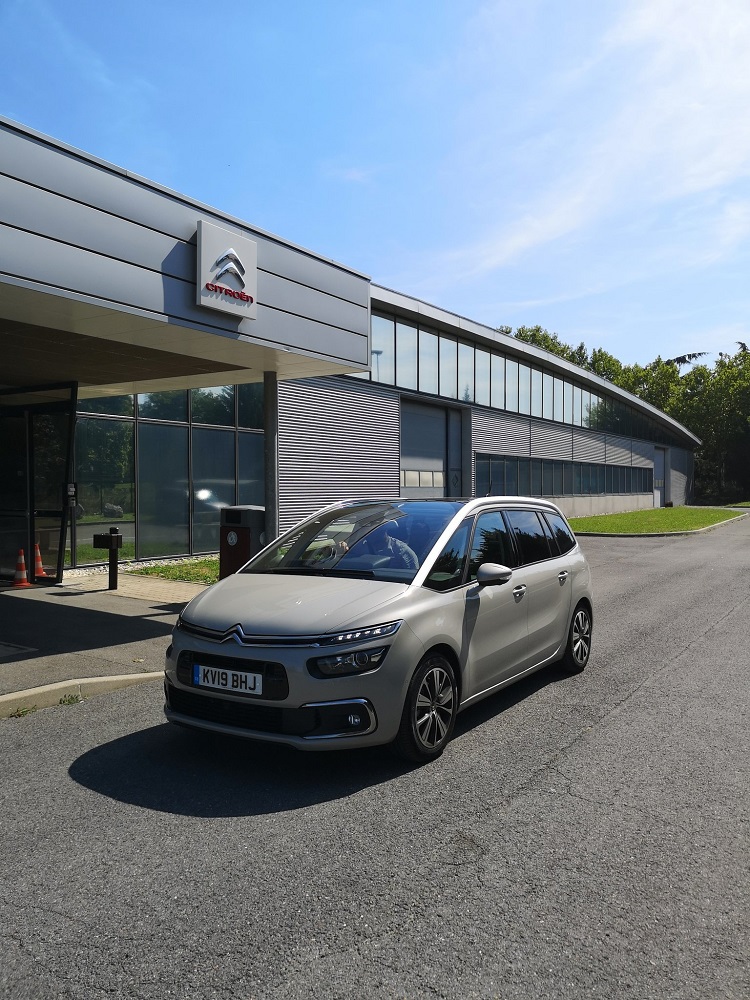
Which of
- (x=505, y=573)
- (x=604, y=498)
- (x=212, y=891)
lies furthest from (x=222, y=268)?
(x=604, y=498)

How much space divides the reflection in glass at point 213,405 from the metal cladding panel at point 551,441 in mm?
20790

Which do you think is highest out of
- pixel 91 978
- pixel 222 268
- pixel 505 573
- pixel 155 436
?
pixel 222 268

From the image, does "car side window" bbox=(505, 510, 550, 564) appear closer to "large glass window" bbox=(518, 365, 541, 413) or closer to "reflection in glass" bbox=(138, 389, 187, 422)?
"reflection in glass" bbox=(138, 389, 187, 422)

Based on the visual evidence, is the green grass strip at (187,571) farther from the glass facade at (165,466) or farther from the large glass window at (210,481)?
the large glass window at (210,481)

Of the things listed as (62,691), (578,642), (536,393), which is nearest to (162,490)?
(62,691)

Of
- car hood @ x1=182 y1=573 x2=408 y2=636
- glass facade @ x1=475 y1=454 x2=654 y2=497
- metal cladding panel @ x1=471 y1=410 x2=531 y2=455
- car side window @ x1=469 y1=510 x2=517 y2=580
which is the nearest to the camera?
car hood @ x1=182 y1=573 x2=408 y2=636

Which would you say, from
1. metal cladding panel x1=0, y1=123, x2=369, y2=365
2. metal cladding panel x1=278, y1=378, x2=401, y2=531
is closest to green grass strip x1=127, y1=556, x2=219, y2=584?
metal cladding panel x1=278, y1=378, x2=401, y2=531

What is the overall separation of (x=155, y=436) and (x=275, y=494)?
21.2 ft

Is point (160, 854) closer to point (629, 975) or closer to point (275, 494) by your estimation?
point (629, 975)

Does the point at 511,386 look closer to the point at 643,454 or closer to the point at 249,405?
the point at 249,405

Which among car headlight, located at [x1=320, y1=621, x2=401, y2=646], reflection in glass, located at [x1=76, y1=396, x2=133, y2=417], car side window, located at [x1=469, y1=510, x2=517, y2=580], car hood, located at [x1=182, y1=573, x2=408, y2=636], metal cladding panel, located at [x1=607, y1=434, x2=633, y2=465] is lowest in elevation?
car headlight, located at [x1=320, y1=621, x2=401, y2=646]

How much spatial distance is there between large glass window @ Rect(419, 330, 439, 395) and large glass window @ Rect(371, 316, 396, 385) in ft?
6.10

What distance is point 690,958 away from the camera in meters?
2.81

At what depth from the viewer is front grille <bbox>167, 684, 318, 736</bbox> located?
4.41 metres
